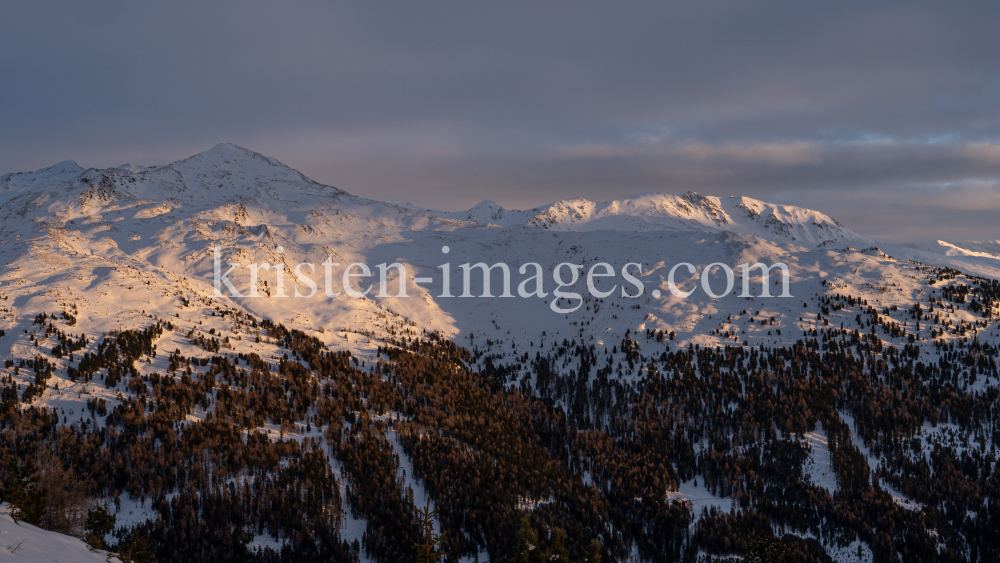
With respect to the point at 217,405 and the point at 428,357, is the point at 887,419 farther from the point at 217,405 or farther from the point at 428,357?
the point at 217,405

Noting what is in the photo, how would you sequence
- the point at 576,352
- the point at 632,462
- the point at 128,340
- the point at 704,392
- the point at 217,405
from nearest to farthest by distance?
the point at 217,405 → the point at 128,340 → the point at 632,462 → the point at 704,392 → the point at 576,352

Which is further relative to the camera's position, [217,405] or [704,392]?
[704,392]

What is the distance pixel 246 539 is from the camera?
310 feet

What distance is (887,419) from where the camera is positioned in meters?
143

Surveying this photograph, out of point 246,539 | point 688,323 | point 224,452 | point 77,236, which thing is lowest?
point 246,539

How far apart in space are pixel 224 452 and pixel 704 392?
12562 cm

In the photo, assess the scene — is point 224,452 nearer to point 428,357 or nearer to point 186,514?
point 186,514

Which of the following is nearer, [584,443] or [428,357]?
[584,443]

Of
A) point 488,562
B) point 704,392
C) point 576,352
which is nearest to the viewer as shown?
point 488,562

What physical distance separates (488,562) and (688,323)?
120m

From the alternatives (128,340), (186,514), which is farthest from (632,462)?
(128,340)

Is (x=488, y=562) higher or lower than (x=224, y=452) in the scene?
lower

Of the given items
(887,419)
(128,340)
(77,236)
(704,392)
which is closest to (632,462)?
(704,392)

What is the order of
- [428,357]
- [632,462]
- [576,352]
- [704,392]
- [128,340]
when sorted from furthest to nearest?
1. [576,352]
2. [428,357]
3. [704,392]
4. [632,462]
5. [128,340]
